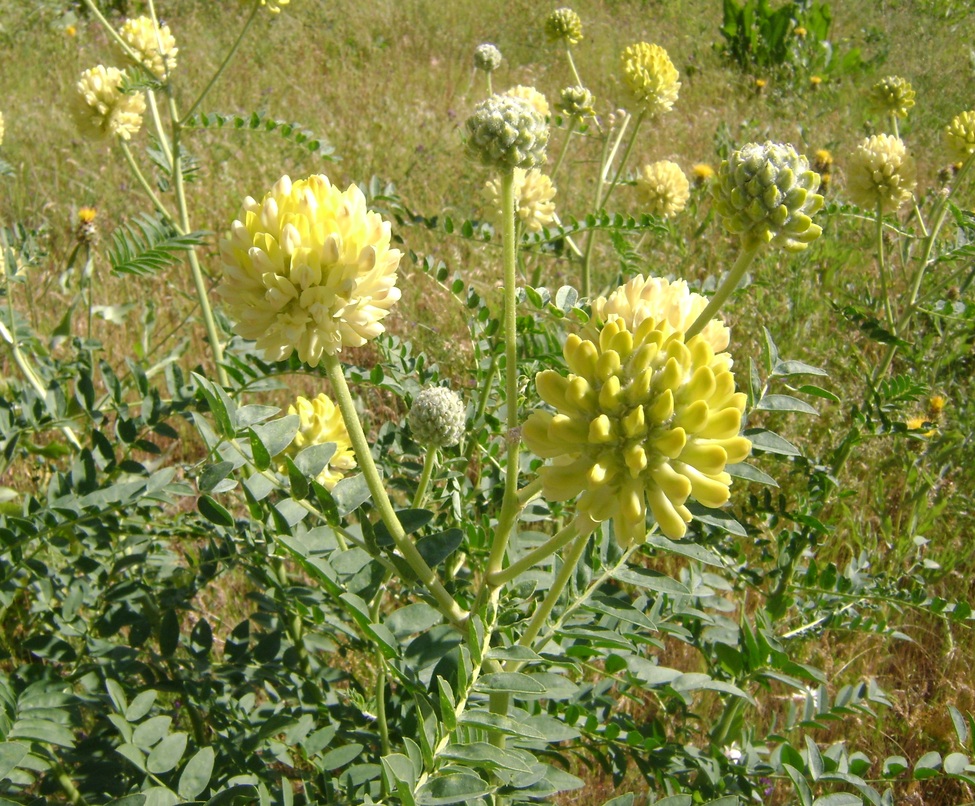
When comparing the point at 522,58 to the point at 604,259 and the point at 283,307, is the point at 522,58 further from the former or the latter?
the point at 283,307

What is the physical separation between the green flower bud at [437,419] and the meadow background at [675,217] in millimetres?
597

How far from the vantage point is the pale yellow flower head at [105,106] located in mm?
2875

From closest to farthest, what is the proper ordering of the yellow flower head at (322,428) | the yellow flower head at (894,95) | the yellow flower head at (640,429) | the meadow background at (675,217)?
the yellow flower head at (640,429) < the yellow flower head at (322,428) < the meadow background at (675,217) < the yellow flower head at (894,95)

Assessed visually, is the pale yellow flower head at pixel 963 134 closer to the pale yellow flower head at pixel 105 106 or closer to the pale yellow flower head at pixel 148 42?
the pale yellow flower head at pixel 148 42

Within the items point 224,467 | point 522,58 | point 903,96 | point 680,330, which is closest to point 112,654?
point 224,467

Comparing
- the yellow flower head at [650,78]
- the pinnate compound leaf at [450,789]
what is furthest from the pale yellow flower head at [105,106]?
the pinnate compound leaf at [450,789]

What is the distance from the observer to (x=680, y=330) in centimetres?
121

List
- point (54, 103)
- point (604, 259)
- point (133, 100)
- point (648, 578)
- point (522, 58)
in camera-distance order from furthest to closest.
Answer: point (522, 58) < point (54, 103) < point (604, 259) < point (133, 100) < point (648, 578)

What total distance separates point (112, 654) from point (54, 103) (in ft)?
22.1

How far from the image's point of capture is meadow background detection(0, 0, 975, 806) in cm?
258

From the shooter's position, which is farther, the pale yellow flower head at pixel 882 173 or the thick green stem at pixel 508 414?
the pale yellow flower head at pixel 882 173

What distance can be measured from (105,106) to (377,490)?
2.46 m

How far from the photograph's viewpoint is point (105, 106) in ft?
9.55

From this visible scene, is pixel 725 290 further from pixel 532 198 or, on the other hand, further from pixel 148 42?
pixel 148 42
